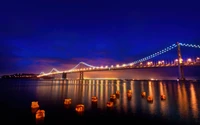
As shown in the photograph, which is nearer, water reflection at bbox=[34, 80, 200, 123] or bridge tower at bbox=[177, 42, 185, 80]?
water reflection at bbox=[34, 80, 200, 123]

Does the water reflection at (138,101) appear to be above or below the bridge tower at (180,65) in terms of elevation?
below

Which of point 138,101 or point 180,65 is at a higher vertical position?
point 180,65

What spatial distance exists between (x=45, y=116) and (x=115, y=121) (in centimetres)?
724

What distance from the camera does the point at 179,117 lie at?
16375 millimetres

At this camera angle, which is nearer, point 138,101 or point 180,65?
point 138,101

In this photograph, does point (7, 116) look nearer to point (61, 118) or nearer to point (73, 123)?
point (61, 118)

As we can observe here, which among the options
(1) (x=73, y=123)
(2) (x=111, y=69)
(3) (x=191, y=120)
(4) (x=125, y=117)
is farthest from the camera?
(2) (x=111, y=69)

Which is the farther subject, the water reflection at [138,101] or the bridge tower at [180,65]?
the bridge tower at [180,65]

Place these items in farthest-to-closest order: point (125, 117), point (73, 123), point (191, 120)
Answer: point (125, 117) < point (191, 120) < point (73, 123)

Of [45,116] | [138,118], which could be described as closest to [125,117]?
[138,118]

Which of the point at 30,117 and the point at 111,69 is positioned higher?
the point at 111,69

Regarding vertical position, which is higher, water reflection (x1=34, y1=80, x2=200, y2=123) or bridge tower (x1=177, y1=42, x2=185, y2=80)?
bridge tower (x1=177, y1=42, x2=185, y2=80)

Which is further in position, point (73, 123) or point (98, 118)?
point (98, 118)

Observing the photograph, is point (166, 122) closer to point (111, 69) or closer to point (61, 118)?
point (61, 118)
